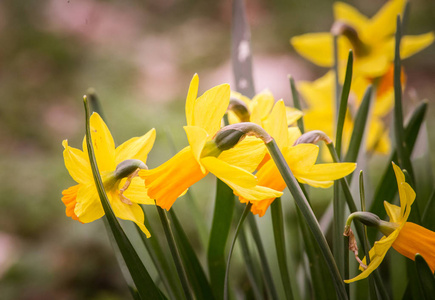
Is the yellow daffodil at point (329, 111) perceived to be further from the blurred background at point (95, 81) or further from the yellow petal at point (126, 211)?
the blurred background at point (95, 81)

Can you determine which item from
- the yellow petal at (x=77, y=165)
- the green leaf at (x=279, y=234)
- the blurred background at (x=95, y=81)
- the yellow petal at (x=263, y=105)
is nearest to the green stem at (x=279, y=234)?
the green leaf at (x=279, y=234)

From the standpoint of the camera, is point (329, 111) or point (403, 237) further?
point (329, 111)

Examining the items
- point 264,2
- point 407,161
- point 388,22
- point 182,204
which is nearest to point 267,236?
point 407,161

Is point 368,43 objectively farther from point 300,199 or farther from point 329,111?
point 300,199

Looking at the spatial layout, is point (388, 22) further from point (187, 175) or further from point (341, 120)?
point (187, 175)

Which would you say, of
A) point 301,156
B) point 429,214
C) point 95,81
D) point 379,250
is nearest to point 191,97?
point 301,156

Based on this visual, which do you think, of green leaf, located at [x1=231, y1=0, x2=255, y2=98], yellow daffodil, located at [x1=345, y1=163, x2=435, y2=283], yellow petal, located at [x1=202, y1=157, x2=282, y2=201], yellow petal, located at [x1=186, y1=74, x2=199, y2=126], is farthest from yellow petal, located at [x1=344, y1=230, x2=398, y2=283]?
green leaf, located at [x1=231, y1=0, x2=255, y2=98]
